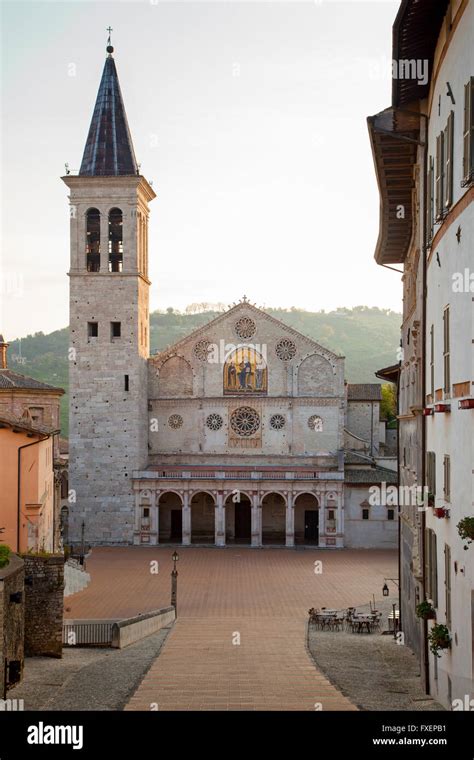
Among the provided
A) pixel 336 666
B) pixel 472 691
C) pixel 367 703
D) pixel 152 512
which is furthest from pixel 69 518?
pixel 472 691

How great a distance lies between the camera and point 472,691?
11.1 metres

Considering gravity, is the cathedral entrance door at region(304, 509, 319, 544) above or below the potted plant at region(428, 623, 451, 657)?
below

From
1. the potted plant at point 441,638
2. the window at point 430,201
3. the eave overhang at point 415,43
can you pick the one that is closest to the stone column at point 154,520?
the window at point 430,201

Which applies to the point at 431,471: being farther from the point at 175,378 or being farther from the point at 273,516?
the point at 273,516

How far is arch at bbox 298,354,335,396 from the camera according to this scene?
58.5 metres

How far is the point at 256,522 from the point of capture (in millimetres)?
55750

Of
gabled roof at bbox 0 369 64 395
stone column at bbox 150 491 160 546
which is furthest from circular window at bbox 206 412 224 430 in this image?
gabled roof at bbox 0 369 64 395

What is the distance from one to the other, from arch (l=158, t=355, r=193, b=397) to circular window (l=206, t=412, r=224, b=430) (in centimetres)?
200

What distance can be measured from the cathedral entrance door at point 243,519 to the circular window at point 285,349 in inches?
383

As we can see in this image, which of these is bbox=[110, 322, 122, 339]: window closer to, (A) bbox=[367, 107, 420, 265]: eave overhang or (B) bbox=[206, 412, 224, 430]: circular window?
(B) bbox=[206, 412, 224, 430]: circular window

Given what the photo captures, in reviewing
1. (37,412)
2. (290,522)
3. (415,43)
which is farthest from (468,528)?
(290,522)

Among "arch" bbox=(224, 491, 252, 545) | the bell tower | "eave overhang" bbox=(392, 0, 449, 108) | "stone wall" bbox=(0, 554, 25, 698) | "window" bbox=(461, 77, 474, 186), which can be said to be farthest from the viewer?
"arch" bbox=(224, 491, 252, 545)
